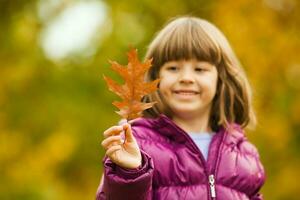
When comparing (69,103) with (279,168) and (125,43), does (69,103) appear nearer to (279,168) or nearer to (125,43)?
(125,43)

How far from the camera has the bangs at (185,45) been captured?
3.83 m

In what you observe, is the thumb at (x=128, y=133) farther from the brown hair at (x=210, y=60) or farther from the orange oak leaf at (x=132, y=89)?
the brown hair at (x=210, y=60)

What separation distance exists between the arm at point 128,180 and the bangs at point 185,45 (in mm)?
608

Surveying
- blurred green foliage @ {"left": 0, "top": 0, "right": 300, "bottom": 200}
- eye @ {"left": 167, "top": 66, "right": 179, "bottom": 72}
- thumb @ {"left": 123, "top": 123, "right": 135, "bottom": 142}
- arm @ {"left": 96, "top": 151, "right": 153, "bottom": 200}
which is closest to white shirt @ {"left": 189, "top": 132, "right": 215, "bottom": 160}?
eye @ {"left": 167, "top": 66, "right": 179, "bottom": 72}

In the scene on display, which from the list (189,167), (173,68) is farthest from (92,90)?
(189,167)

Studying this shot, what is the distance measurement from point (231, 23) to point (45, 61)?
234 centimetres

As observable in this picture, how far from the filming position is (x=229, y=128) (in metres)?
4.00

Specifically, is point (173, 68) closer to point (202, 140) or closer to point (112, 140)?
point (202, 140)

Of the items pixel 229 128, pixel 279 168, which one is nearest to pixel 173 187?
pixel 229 128

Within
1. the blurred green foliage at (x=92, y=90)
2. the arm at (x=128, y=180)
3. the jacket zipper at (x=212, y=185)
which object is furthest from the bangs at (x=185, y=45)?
the blurred green foliage at (x=92, y=90)

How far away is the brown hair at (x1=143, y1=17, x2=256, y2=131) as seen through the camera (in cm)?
385

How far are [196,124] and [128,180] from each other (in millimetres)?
731

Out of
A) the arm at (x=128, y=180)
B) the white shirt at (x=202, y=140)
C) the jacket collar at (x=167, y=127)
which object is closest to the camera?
the arm at (x=128, y=180)

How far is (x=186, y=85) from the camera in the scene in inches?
150
